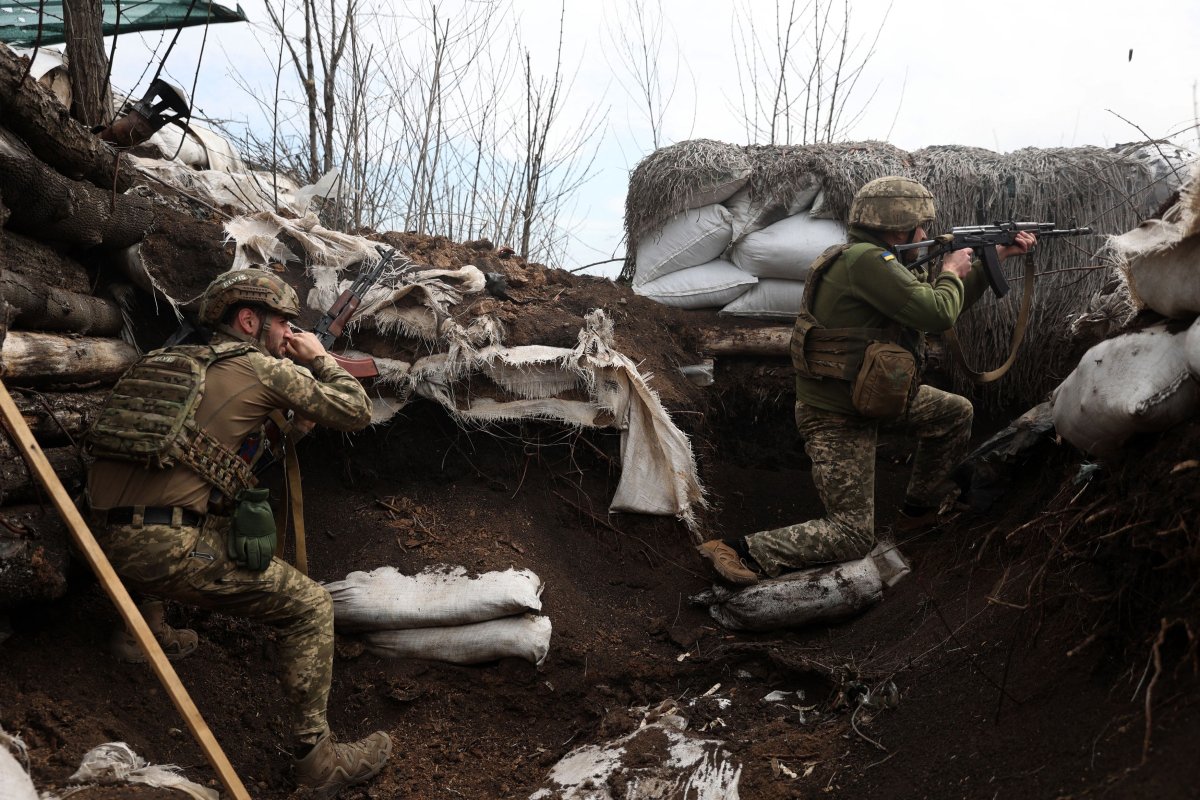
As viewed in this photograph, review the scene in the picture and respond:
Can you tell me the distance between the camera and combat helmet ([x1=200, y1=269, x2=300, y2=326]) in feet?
10.5

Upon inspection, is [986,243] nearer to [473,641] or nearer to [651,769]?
[651,769]

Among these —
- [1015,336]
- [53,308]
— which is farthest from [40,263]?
[1015,336]

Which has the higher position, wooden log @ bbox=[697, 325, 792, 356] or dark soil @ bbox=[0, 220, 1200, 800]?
wooden log @ bbox=[697, 325, 792, 356]

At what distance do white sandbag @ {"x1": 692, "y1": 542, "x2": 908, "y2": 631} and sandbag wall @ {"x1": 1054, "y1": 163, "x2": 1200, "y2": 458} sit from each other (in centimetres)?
122

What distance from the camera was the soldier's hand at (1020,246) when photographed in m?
3.92

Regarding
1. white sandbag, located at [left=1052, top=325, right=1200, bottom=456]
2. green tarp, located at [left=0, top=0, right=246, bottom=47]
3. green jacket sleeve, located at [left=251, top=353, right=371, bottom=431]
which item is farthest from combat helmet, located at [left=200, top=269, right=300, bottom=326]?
green tarp, located at [left=0, top=0, right=246, bottom=47]

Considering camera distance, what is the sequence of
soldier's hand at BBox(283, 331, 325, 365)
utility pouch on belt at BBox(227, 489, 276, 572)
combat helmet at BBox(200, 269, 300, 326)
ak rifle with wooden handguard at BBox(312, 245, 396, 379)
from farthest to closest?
1. ak rifle with wooden handguard at BBox(312, 245, 396, 379)
2. soldier's hand at BBox(283, 331, 325, 365)
3. combat helmet at BBox(200, 269, 300, 326)
4. utility pouch on belt at BBox(227, 489, 276, 572)

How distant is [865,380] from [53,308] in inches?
124

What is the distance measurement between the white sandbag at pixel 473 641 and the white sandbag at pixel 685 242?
2.50 meters

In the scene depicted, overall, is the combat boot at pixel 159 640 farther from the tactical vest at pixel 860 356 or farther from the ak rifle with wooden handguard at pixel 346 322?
the tactical vest at pixel 860 356

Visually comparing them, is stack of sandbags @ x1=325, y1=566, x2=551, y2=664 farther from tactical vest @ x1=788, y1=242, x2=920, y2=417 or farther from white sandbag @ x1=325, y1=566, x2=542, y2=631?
tactical vest @ x1=788, y1=242, x2=920, y2=417

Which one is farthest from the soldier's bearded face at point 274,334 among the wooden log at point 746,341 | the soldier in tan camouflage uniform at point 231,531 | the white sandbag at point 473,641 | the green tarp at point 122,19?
the green tarp at point 122,19

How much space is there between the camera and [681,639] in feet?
12.1

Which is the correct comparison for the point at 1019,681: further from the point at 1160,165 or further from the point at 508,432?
the point at 1160,165
